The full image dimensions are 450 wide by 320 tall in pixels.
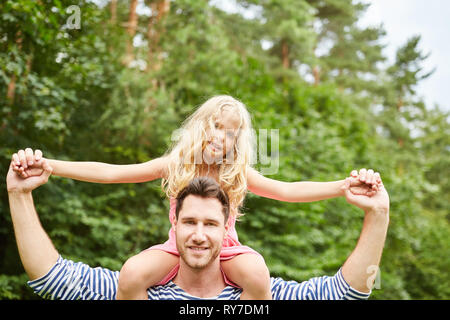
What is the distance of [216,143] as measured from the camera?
200 cm

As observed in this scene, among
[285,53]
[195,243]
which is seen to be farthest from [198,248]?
[285,53]

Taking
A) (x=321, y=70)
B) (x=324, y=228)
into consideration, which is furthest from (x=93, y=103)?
(x=321, y=70)

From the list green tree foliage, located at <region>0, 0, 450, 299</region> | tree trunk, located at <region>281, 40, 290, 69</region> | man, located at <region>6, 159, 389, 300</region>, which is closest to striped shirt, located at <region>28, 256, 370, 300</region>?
man, located at <region>6, 159, 389, 300</region>

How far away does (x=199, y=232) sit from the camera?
4.67ft

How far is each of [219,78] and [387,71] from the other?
16225 millimetres

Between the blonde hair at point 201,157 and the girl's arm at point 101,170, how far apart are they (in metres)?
0.08

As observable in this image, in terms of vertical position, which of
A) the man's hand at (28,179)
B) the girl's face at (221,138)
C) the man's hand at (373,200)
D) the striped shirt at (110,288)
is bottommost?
the striped shirt at (110,288)

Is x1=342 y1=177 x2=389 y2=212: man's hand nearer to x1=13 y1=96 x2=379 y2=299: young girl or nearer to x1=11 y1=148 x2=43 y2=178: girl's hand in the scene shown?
x1=13 y1=96 x2=379 y2=299: young girl

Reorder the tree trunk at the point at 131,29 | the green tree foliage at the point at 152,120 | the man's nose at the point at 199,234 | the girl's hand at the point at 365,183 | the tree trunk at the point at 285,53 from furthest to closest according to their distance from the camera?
the tree trunk at the point at 285,53, the tree trunk at the point at 131,29, the green tree foliage at the point at 152,120, the girl's hand at the point at 365,183, the man's nose at the point at 199,234

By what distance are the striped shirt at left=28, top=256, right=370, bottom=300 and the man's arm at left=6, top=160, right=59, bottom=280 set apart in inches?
1.4

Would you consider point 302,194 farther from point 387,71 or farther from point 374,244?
point 387,71

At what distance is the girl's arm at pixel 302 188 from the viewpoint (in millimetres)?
1558

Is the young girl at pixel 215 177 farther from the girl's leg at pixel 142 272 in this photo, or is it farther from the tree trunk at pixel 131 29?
the tree trunk at pixel 131 29

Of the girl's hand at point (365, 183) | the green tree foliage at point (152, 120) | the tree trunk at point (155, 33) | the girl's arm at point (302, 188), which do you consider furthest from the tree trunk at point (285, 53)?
the girl's hand at point (365, 183)
